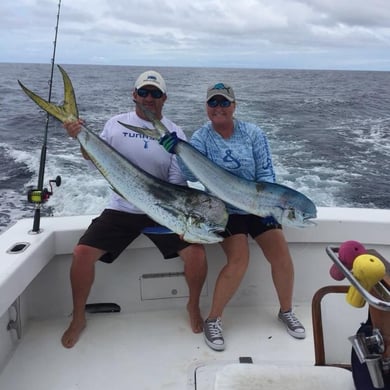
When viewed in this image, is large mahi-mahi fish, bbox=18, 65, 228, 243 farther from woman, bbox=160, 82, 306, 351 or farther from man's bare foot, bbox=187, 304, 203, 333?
man's bare foot, bbox=187, 304, 203, 333

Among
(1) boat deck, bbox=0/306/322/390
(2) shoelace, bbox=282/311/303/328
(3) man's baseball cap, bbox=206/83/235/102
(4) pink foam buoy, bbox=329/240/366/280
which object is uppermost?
(3) man's baseball cap, bbox=206/83/235/102

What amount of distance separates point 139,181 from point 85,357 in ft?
2.70

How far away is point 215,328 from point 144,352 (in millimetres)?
338

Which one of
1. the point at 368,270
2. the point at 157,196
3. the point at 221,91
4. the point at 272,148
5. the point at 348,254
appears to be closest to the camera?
the point at 368,270

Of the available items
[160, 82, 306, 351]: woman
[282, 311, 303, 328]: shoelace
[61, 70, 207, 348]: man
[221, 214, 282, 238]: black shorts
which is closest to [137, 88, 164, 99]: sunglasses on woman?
[61, 70, 207, 348]: man

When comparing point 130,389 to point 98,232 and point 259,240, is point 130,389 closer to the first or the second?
point 98,232

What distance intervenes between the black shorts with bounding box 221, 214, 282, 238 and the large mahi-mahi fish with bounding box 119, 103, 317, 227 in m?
0.34

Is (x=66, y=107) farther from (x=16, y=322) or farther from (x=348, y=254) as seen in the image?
(x=348, y=254)

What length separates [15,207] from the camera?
475cm

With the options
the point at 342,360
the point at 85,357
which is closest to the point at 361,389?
the point at 342,360

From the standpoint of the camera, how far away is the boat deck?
184cm

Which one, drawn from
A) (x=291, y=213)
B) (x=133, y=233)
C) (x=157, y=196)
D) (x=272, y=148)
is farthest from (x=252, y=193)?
(x=272, y=148)

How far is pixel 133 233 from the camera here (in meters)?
2.20

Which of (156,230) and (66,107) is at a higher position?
(66,107)
